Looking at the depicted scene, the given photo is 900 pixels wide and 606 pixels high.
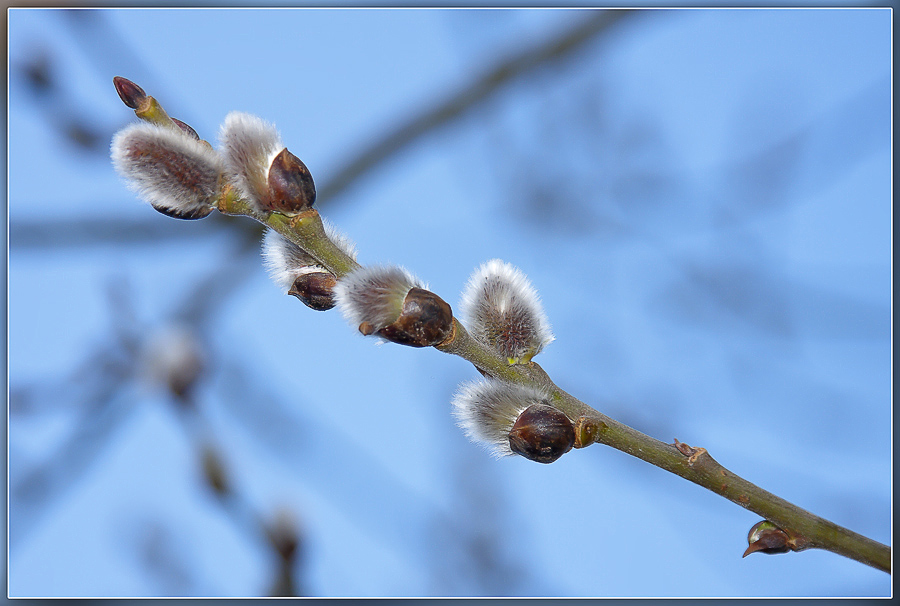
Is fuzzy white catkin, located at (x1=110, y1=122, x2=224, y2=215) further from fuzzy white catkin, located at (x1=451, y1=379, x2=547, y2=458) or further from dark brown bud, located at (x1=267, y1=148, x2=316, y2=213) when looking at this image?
fuzzy white catkin, located at (x1=451, y1=379, x2=547, y2=458)

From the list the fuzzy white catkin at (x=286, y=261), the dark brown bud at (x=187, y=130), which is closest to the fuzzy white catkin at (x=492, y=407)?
the fuzzy white catkin at (x=286, y=261)

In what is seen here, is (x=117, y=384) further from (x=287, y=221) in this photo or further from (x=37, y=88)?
(x=287, y=221)

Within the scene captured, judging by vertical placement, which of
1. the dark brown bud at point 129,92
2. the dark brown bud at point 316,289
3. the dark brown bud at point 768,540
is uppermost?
the dark brown bud at point 768,540

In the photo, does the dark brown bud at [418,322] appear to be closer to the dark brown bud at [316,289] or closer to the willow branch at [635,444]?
the willow branch at [635,444]

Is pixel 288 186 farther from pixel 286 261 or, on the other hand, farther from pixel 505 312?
pixel 505 312

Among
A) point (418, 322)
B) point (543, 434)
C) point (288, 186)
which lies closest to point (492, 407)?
point (543, 434)

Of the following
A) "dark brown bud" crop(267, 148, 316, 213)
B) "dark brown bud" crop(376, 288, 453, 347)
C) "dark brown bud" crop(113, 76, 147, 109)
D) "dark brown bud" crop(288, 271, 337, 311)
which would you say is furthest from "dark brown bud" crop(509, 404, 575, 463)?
"dark brown bud" crop(113, 76, 147, 109)
